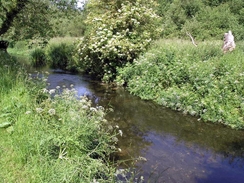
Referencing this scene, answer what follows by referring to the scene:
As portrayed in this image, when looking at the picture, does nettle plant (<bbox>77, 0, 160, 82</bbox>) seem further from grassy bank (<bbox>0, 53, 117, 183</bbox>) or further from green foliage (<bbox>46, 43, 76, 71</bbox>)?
grassy bank (<bbox>0, 53, 117, 183</bbox>)

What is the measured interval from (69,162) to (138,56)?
904 cm

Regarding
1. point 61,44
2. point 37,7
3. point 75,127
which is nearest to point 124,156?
point 75,127

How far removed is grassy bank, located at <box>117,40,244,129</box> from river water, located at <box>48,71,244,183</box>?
37 cm

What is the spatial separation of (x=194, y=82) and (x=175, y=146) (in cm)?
303

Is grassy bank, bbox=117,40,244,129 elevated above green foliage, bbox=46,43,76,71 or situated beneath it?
elevated above

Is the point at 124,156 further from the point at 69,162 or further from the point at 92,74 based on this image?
the point at 92,74

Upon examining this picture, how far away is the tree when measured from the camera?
1224cm

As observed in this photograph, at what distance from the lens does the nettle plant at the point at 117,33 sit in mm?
11633

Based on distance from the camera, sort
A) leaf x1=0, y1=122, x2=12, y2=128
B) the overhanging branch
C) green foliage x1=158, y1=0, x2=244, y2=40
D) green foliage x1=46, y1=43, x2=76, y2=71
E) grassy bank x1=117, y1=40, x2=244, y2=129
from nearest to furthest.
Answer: leaf x1=0, y1=122, x2=12, y2=128 < grassy bank x1=117, y1=40, x2=244, y2=129 < the overhanging branch < green foliage x1=46, y1=43, x2=76, y2=71 < green foliage x1=158, y1=0, x2=244, y2=40

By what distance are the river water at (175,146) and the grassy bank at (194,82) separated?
37cm

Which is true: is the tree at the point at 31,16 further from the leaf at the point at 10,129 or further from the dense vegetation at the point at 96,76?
the leaf at the point at 10,129

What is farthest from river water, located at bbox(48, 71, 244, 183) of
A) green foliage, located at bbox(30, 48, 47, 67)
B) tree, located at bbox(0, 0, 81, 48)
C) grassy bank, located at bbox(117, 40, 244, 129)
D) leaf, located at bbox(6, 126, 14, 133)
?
green foliage, located at bbox(30, 48, 47, 67)

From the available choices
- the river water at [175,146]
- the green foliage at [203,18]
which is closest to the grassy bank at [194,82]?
the river water at [175,146]

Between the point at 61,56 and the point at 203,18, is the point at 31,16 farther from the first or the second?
the point at 203,18
